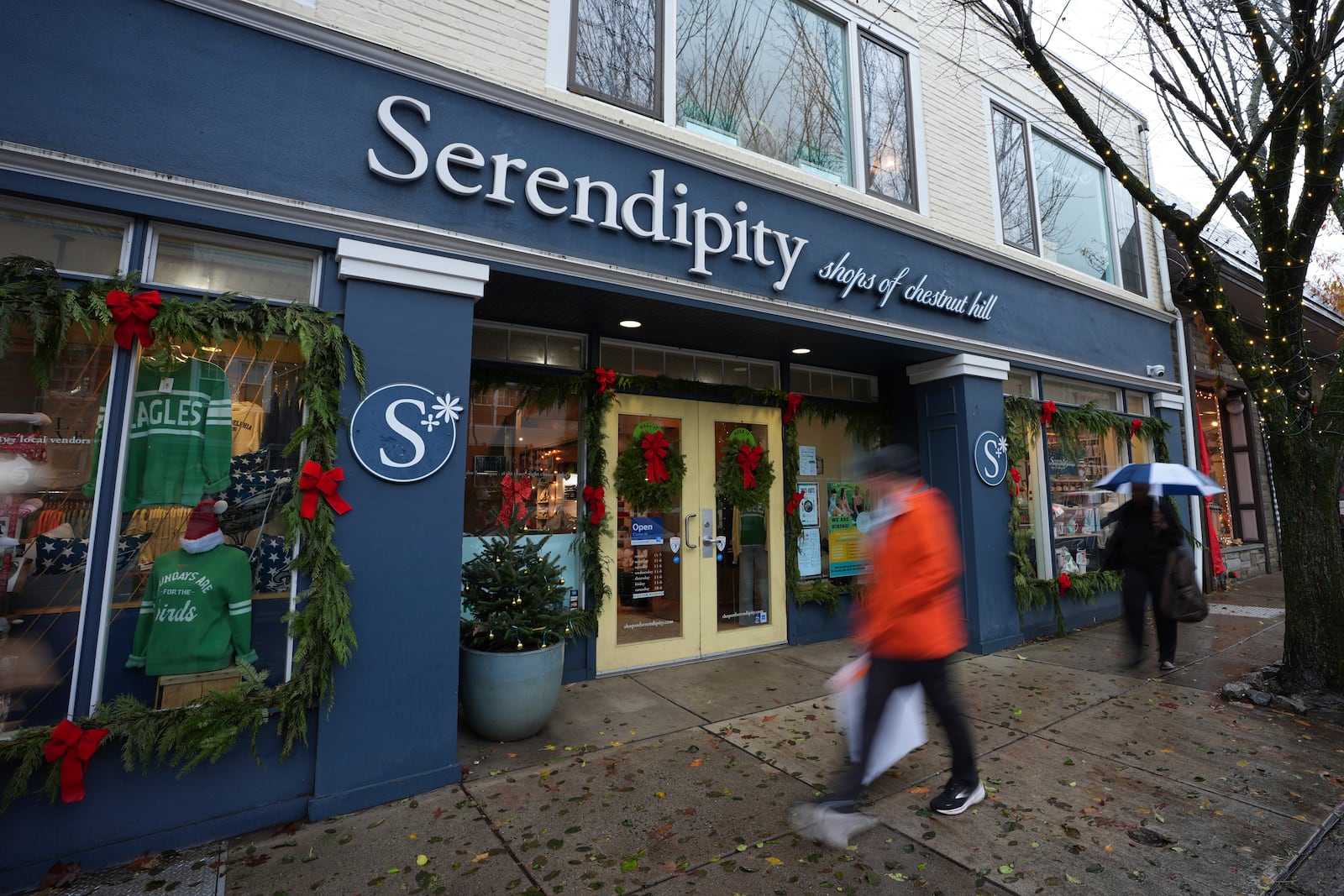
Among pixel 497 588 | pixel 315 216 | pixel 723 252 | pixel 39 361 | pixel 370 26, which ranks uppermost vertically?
pixel 370 26

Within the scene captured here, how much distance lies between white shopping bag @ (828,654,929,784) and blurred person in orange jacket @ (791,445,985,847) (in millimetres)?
72

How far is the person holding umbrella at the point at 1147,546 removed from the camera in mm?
5430

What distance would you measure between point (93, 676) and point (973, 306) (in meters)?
7.78

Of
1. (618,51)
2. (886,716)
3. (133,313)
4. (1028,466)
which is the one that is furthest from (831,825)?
(1028,466)

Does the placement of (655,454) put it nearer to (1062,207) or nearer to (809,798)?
(809,798)

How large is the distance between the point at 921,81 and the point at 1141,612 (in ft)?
20.1

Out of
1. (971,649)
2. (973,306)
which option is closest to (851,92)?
(973,306)

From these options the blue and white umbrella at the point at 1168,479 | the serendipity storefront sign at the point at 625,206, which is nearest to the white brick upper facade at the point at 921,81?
the serendipity storefront sign at the point at 625,206

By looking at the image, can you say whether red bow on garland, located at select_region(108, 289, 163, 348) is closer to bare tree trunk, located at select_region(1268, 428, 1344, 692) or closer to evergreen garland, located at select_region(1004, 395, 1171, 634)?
evergreen garland, located at select_region(1004, 395, 1171, 634)

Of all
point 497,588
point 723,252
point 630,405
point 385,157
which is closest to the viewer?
point 385,157

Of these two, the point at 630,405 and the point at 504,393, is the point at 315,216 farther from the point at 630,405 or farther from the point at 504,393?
the point at 630,405

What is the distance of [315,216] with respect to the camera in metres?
3.61

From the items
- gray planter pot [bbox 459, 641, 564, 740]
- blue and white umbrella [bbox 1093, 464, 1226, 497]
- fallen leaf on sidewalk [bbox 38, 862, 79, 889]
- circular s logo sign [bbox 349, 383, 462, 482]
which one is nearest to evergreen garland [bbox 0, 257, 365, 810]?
circular s logo sign [bbox 349, 383, 462, 482]

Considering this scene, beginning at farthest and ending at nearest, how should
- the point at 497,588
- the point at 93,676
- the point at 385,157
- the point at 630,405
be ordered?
the point at 630,405 → the point at 497,588 → the point at 385,157 → the point at 93,676
